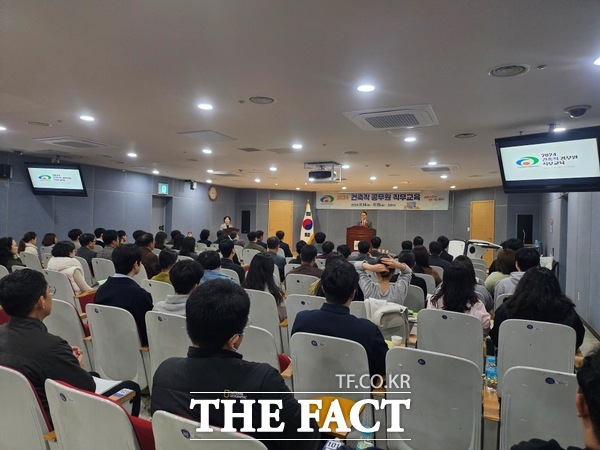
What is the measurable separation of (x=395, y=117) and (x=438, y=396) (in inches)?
148

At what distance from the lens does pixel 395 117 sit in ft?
16.1

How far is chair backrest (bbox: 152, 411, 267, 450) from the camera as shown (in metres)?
1.09

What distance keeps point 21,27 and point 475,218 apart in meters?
15.1

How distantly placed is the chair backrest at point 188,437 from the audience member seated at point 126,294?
6.59ft

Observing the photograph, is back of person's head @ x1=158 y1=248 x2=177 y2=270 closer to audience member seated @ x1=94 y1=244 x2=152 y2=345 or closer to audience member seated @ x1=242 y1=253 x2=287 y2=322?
audience member seated @ x1=94 y1=244 x2=152 y2=345

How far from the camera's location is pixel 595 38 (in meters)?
2.74

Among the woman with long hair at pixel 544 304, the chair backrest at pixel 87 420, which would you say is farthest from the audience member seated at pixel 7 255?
the woman with long hair at pixel 544 304

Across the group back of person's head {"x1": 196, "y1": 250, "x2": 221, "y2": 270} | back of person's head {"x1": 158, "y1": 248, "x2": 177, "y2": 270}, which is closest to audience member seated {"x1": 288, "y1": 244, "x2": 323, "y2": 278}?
back of person's head {"x1": 196, "y1": 250, "x2": 221, "y2": 270}

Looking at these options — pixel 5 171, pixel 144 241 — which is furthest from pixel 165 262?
pixel 5 171

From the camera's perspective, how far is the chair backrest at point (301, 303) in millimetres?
3373

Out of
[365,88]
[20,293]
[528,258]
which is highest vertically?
[365,88]

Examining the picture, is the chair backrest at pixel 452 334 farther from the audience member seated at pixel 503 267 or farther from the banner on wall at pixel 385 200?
the banner on wall at pixel 385 200

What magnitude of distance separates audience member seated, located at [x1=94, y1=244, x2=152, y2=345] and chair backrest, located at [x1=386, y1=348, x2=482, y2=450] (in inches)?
80.5

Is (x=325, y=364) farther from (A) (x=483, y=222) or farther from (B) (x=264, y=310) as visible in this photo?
(A) (x=483, y=222)
